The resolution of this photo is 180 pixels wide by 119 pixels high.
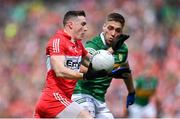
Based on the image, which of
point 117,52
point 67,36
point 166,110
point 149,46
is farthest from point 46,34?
point 67,36

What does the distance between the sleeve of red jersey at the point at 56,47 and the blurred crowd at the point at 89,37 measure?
6947 mm

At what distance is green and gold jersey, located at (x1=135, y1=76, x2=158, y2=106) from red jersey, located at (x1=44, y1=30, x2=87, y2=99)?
6600mm

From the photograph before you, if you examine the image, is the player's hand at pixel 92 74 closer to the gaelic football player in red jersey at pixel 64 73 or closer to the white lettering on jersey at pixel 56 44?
the gaelic football player in red jersey at pixel 64 73

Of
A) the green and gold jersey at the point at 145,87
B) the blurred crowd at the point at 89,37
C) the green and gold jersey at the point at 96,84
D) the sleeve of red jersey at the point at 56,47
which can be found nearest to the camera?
the sleeve of red jersey at the point at 56,47

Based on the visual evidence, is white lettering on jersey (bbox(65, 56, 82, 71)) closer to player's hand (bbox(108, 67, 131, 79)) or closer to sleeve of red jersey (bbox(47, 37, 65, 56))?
sleeve of red jersey (bbox(47, 37, 65, 56))

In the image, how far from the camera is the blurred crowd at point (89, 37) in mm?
15656

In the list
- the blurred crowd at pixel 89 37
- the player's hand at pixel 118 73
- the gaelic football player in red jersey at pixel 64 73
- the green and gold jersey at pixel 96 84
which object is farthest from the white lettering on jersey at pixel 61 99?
the blurred crowd at pixel 89 37

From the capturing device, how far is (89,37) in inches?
681

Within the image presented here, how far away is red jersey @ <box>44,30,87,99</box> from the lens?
773cm

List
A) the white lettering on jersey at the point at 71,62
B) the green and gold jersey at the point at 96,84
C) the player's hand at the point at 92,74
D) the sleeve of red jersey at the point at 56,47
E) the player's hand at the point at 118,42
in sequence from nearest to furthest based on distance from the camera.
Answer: the player's hand at the point at 92,74
the sleeve of red jersey at the point at 56,47
the white lettering on jersey at the point at 71,62
the player's hand at the point at 118,42
the green and gold jersey at the point at 96,84

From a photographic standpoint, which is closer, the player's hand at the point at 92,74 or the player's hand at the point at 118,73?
the player's hand at the point at 92,74

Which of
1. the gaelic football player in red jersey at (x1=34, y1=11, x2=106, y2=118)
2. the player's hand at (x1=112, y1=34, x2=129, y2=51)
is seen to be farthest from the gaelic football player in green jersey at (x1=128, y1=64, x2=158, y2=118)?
the gaelic football player in red jersey at (x1=34, y1=11, x2=106, y2=118)

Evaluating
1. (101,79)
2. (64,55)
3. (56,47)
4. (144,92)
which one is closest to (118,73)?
(64,55)

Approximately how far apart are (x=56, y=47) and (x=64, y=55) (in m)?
0.12
